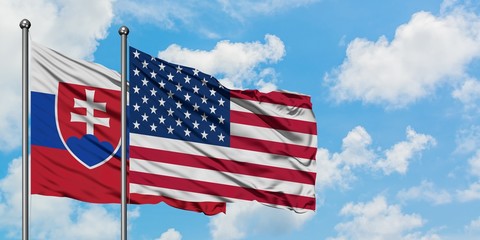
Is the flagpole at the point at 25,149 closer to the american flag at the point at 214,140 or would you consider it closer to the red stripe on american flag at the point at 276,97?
the american flag at the point at 214,140

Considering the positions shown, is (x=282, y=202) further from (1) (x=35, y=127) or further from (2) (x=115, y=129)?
(1) (x=35, y=127)

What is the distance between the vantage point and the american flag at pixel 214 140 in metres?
19.8

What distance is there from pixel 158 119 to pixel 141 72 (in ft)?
3.53

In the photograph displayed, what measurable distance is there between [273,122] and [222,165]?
1.74m

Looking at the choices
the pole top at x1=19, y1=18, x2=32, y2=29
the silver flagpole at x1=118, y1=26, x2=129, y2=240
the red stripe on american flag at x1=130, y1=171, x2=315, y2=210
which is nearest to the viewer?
the silver flagpole at x1=118, y1=26, x2=129, y2=240

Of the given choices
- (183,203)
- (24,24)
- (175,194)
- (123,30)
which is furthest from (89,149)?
(24,24)

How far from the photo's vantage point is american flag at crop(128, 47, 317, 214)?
19.8 meters

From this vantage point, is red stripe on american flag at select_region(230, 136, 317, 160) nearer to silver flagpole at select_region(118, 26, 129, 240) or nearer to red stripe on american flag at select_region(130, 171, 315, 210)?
red stripe on american flag at select_region(130, 171, 315, 210)

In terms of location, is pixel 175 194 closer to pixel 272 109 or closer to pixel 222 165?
pixel 222 165

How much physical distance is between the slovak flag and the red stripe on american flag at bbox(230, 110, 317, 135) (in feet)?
9.76

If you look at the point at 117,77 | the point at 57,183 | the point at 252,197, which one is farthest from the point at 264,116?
the point at 57,183

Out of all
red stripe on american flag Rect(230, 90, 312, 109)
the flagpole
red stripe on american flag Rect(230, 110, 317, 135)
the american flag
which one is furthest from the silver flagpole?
red stripe on american flag Rect(230, 110, 317, 135)

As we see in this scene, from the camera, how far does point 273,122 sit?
70.2 ft

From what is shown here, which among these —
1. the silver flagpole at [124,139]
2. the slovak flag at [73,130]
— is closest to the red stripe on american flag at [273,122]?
the slovak flag at [73,130]
